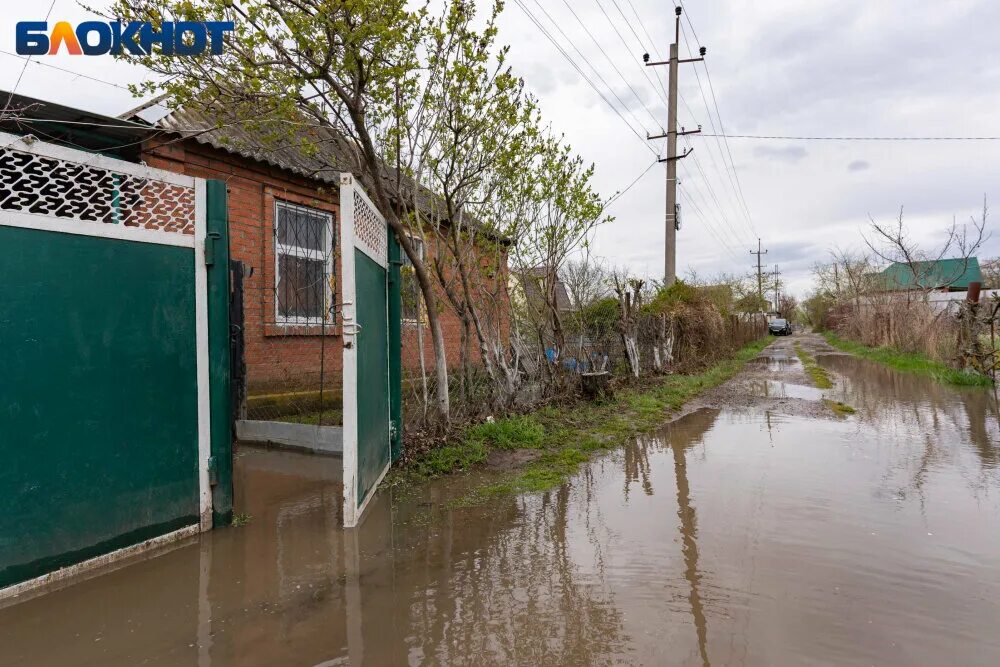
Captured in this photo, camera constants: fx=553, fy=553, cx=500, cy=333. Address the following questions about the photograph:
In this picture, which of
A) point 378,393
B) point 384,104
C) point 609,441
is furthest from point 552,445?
point 384,104

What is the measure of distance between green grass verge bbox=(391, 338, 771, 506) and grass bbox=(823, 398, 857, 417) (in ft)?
7.74

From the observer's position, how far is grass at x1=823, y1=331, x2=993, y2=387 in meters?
10.8

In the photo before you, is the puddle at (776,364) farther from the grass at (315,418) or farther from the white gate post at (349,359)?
the white gate post at (349,359)

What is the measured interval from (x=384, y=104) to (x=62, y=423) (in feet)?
12.0

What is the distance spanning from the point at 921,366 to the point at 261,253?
1546 centimetres

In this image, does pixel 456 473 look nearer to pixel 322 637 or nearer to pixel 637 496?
pixel 637 496

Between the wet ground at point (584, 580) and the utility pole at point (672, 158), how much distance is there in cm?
1166

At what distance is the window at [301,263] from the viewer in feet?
26.2

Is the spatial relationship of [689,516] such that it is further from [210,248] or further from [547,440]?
[210,248]

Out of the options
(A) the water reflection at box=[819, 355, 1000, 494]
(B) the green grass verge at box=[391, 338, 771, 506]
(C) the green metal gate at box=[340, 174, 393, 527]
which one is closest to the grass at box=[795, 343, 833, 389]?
(A) the water reflection at box=[819, 355, 1000, 494]

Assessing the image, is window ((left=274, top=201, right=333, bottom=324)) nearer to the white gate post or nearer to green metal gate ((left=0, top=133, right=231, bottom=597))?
green metal gate ((left=0, top=133, right=231, bottom=597))

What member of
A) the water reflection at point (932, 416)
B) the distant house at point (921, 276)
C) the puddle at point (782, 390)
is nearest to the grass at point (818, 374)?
the water reflection at point (932, 416)

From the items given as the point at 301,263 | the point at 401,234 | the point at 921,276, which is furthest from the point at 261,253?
the point at 921,276

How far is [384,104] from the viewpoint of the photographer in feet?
16.9
